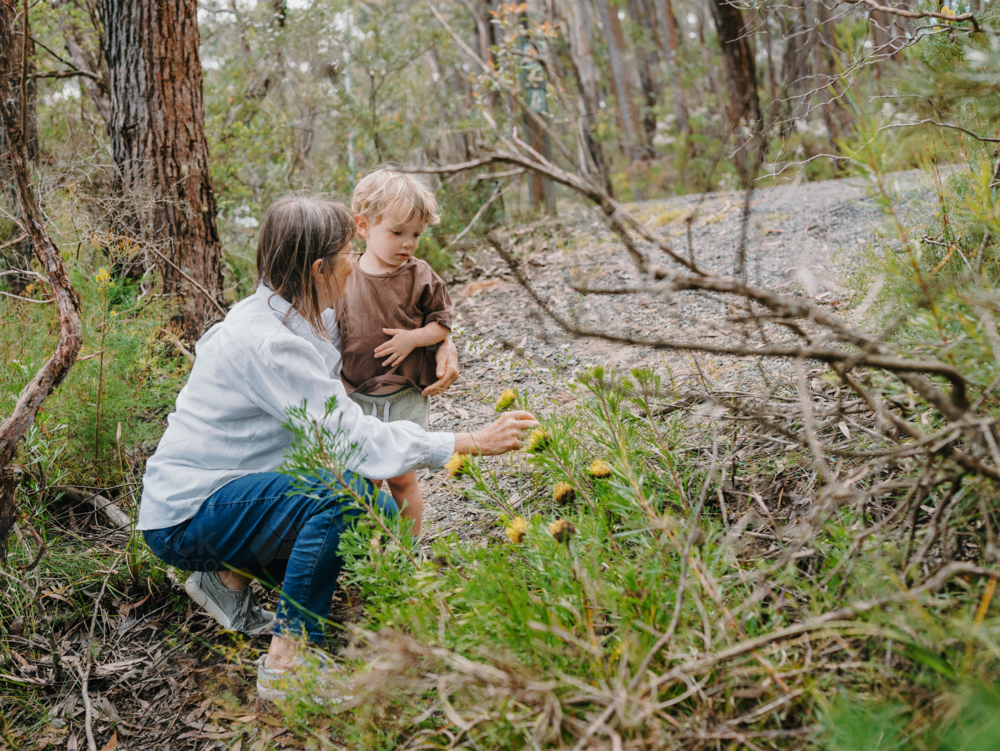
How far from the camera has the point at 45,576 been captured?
251 cm

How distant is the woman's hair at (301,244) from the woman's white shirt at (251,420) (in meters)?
0.05

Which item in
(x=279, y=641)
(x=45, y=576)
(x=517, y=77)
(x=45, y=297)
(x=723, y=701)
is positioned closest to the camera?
(x=723, y=701)

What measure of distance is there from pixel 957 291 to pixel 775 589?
0.77 m

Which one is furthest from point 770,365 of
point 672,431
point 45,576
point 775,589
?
point 45,576

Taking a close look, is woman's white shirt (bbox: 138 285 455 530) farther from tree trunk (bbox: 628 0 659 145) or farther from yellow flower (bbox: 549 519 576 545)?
tree trunk (bbox: 628 0 659 145)

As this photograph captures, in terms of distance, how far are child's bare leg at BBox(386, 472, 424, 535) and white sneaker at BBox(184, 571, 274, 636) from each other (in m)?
0.61

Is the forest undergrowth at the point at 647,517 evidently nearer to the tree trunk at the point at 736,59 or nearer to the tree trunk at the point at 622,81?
the tree trunk at the point at 736,59

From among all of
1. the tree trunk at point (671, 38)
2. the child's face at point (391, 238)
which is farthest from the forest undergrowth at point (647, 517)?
the tree trunk at point (671, 38)

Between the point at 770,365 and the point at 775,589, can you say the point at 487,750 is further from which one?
the point at 770,365

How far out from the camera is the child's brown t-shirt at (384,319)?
2.76 m

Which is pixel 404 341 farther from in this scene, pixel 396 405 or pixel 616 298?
pixel 616 298

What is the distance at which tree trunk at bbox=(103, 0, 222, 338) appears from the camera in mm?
4023

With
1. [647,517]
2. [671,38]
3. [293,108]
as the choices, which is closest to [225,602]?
[647,517]

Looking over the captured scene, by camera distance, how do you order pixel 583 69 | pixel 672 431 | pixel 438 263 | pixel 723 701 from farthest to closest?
pixel 583 69 → pixel 438 263 → pixel 672 431 → pixel 723 701
